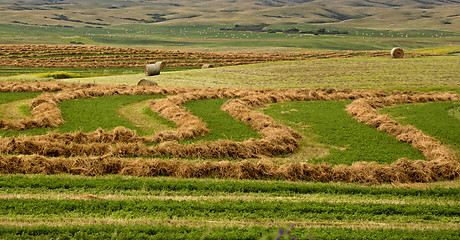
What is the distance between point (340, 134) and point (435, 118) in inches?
326

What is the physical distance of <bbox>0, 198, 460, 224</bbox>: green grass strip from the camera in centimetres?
1149

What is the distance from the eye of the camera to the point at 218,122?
2436cm

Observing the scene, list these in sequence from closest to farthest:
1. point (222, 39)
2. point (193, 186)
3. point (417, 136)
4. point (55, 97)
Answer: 1. point (193, 186)
2. point (417, 136)
3. point (55, 97)
4. point (222, 39)

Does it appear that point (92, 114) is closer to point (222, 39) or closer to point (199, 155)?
point (199, 155)

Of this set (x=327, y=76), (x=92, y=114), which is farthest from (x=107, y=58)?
(x=92, y=114)

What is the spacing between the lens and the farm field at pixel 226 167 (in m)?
11.1

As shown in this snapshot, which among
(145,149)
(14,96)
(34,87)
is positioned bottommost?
(145,149)

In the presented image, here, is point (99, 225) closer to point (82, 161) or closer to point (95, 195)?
point (95, 195)

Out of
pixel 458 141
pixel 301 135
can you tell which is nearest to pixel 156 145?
pixel 301 135

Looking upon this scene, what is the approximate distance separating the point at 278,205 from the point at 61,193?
21.9 feet

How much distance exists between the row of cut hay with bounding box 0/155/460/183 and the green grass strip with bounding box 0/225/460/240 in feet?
14.8

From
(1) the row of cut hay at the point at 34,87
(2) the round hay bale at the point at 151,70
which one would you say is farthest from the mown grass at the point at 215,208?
(2) the round hay bale at the point at 151,70

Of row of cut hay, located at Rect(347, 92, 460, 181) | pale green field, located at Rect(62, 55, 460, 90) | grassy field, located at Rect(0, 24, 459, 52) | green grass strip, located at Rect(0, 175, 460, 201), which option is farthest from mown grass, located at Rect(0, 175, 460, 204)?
grassy field, located at Rect(0, 24, 459, 52)

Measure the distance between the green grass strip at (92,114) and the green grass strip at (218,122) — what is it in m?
4.39
